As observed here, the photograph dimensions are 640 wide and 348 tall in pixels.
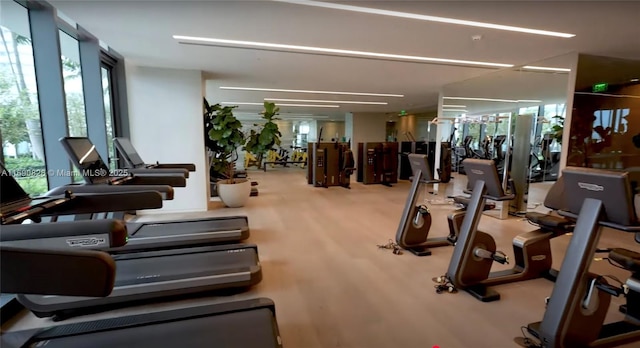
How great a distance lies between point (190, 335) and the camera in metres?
1.79

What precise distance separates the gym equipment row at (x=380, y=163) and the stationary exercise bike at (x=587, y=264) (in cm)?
690

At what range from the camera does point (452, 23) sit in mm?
3104

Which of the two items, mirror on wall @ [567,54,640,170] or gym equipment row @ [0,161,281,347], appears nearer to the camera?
gym equipment row @ [0,161,281,347]

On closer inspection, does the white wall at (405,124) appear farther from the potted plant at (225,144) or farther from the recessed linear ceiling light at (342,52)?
the potted plant at (225,144)

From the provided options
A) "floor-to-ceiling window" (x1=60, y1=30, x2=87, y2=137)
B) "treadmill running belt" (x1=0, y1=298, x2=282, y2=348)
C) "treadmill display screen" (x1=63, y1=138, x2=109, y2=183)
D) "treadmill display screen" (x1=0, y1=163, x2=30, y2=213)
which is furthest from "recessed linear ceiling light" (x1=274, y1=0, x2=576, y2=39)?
"floor-to-ceiling window" (x1=60, y1=30, x2=87, y2=137)

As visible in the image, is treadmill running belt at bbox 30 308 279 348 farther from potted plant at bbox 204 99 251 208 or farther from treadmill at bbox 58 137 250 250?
potted plant at bbox 204 99 251 208

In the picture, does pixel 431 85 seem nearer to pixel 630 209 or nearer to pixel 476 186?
pixel 476 186

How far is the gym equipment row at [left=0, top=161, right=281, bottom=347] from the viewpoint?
0.97 metres

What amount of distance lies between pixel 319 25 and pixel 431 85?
4.42 metres

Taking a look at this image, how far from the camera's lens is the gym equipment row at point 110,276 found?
3.17 ft

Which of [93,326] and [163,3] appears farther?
[163,3]

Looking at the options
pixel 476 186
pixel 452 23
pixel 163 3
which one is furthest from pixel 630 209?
pixel 163 3

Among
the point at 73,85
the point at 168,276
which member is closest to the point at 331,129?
the point at 73,85

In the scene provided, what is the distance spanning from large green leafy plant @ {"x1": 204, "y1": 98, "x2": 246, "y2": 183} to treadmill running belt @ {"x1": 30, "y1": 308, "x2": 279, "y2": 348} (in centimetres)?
421
